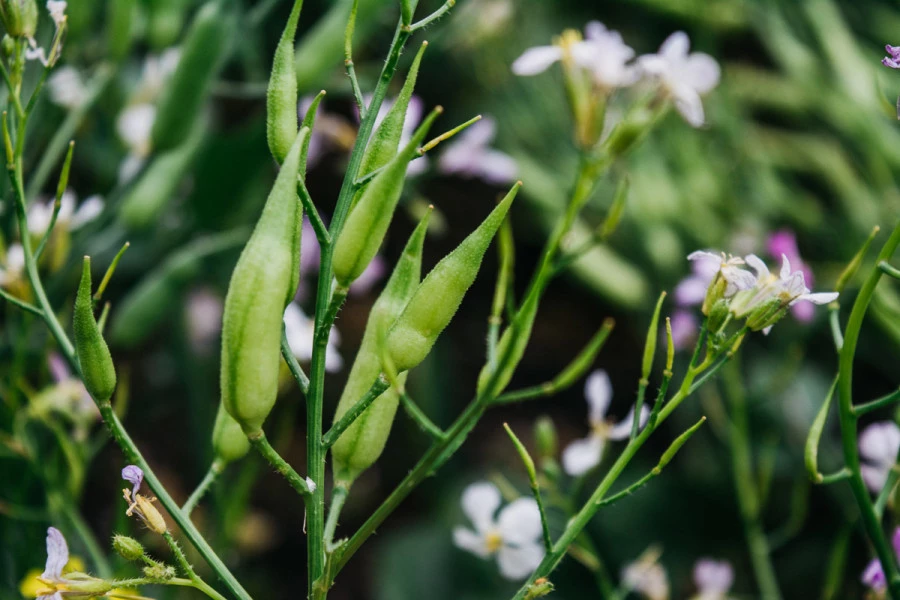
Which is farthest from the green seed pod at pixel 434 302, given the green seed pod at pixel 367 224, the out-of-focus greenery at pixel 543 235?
the out-of-focus greenery at pixel 543 235

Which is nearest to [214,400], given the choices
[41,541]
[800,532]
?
[41,541]

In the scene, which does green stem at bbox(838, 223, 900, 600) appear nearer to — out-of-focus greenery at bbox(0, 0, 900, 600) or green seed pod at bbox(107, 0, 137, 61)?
out-of-focus greenery at bbox(0, 0, 900, 600)

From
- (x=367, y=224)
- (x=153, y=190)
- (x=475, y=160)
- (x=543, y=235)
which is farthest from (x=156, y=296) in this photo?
(x=543, y=235)

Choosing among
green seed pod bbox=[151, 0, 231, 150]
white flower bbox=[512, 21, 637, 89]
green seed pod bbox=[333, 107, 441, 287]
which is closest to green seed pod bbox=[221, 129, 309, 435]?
green seed pod bbox=[333, 107, 441, 287]

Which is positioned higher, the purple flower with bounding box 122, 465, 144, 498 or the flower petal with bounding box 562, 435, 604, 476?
the purple flower with bounding box 122, 465, 144, 498

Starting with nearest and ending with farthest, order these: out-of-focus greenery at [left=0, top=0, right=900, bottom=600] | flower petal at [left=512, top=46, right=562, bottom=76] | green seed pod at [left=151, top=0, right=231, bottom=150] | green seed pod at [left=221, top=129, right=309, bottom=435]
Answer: green seed pod at [left=221, top=129, right=309, bottom=435] < flower petal at [left=512, top=46, right=562, bottom=76] < green seed pod at [left=151, top=0, right=231, bottom=150] < out-of-focus greenery at [left=0, top=0, right=900, bottom=600]

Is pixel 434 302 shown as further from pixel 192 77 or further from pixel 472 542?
pixel 192 77
